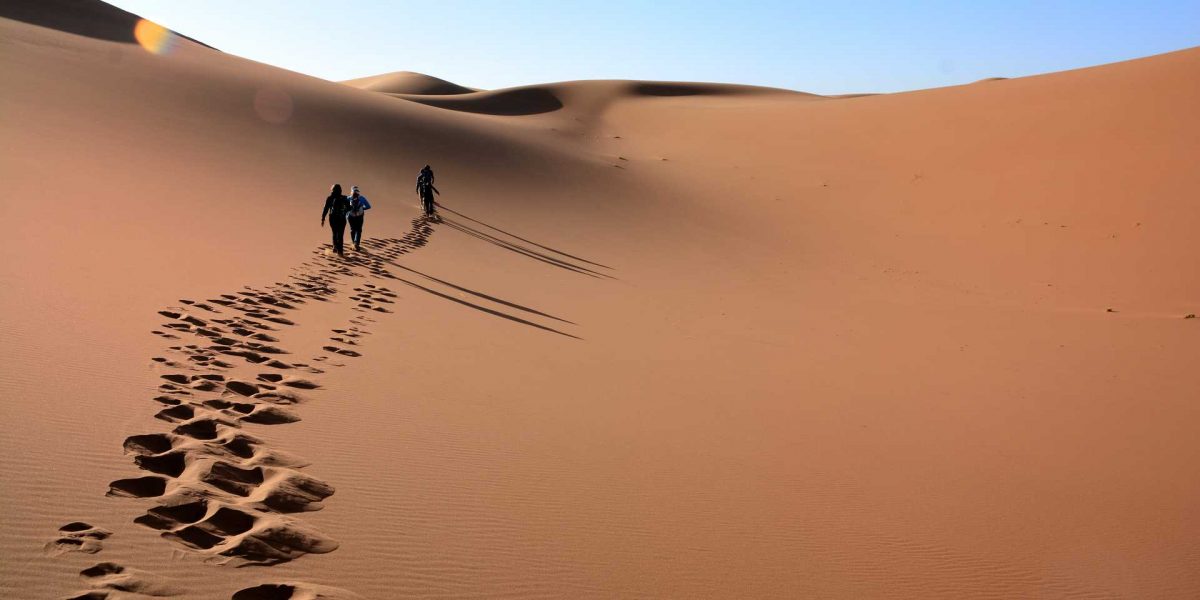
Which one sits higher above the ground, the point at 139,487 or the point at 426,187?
the point at 426,187

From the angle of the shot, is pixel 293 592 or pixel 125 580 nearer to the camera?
pixel 125 580

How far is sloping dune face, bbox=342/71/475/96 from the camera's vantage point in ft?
234

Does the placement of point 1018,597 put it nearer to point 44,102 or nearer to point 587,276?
point 587,276

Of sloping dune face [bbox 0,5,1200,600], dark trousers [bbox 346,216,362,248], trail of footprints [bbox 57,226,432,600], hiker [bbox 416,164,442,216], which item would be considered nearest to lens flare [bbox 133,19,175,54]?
sloping dune face [bbox 0,5,1200,600]

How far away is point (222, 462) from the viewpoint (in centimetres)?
398

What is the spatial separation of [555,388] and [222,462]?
10.9 feet

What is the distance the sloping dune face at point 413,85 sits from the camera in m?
71.2

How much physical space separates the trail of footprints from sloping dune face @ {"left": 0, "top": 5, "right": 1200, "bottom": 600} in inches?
0.9

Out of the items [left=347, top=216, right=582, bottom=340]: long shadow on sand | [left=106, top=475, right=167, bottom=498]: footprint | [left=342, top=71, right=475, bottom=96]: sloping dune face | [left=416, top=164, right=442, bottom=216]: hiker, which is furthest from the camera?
[left=342, top=71, right=475, bottom=96]: sloping dune face

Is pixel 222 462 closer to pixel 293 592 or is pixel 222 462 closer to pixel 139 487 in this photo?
pixel 139 487

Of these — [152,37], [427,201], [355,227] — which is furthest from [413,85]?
[355,227]

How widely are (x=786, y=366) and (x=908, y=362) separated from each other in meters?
1.77

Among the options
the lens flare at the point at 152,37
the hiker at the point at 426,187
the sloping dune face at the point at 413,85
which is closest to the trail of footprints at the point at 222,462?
the hiker at the point at 426,187

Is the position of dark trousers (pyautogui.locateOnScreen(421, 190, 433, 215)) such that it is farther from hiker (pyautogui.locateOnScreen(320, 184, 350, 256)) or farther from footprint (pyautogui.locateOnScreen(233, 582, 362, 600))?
footprint (pyautogui.locateOnScreen(233, 582, 362, 600))
